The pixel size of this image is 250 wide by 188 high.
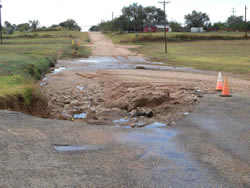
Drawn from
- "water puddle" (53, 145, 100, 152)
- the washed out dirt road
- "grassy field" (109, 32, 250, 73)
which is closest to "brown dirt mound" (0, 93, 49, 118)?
the washed out dirt road

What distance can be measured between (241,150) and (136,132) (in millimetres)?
2293

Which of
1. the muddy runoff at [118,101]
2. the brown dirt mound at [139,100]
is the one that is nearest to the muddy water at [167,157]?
the muddy runoff at [118,101]

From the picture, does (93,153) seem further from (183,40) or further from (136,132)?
(183,40)

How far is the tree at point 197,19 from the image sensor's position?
138125 millimetres

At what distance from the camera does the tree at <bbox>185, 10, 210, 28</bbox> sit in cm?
13812

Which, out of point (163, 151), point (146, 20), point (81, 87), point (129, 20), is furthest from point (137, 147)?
point (146, 20)

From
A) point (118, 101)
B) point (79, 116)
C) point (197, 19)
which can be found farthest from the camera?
point (197, 19)

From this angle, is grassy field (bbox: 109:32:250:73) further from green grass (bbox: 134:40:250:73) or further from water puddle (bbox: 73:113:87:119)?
water puddle (bbox: 73:113:87:119)

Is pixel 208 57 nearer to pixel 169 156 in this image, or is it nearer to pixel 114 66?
pixel 114 66

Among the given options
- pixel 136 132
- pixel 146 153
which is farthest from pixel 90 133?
pixel 146 153

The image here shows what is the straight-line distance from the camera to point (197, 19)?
13875 centimetres

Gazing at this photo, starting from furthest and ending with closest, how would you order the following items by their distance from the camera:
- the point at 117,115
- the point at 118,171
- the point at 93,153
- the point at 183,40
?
1. the point at 183,40
2. the point at 117,115
3. the point at 93,153
4. the point at 118,171

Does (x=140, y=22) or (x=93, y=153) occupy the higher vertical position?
(x=140, y=22)

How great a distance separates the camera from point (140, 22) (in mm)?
109562
